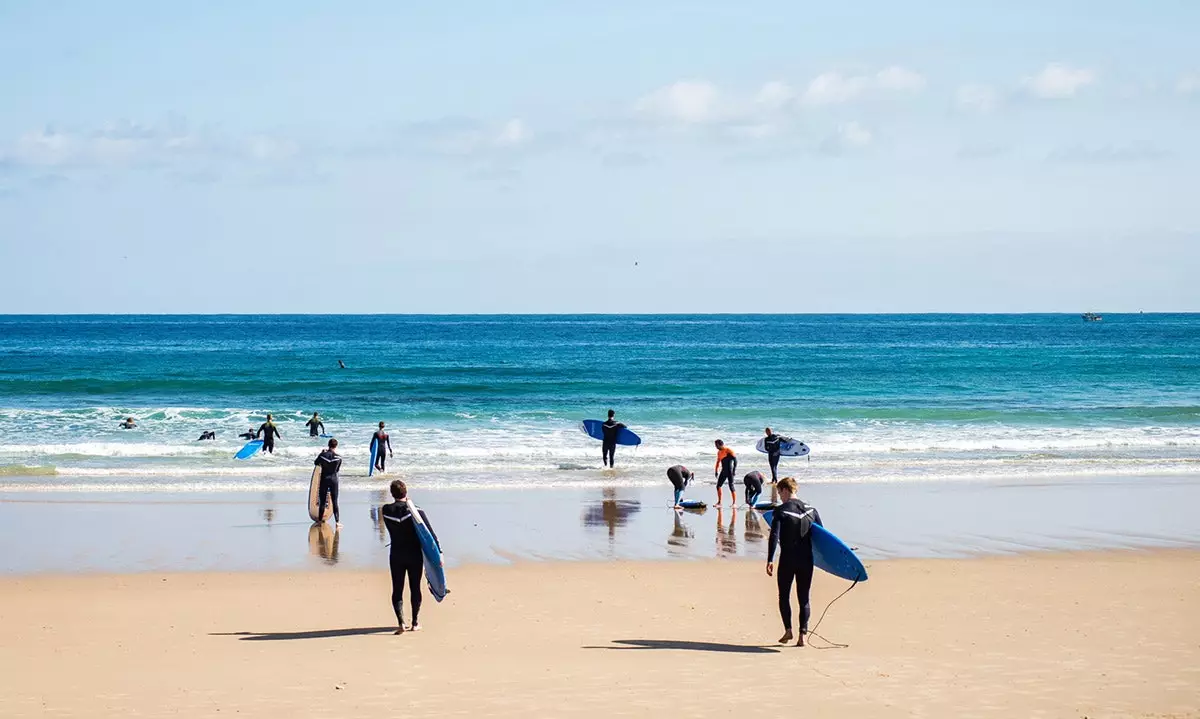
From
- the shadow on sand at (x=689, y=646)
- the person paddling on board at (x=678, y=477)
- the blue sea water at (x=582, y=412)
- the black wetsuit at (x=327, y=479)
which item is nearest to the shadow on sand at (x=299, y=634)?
the shadow on sand at (x=689, y=646)

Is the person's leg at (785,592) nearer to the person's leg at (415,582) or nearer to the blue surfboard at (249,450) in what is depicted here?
the person's leg at (415,582)

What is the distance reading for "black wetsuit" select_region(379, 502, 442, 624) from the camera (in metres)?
10.3

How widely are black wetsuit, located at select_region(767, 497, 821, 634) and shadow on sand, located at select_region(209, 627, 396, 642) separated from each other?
3.66m

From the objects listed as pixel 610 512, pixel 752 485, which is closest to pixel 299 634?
pixel 610 512

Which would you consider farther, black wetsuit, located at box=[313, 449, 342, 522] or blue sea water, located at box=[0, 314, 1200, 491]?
blue sea water, located at box=[0, 314, 1200, 491]

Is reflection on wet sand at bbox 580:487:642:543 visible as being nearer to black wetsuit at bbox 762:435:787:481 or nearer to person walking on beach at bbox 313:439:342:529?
black wetsuit at bbox 762:435:787:481

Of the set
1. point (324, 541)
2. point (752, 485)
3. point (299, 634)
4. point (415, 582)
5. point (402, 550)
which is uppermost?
point (402, 550)

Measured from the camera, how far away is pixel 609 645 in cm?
1023

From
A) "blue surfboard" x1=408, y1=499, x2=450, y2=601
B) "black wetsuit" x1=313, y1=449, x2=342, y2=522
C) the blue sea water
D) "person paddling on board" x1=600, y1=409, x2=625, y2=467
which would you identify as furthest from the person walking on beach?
"person paddling on board" x1=600, y1=409, x2=625, y2=467

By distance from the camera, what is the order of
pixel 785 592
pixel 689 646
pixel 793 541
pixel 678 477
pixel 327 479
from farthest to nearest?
1. pixel 678 477
2. pixel 327 479
3. pixel 689 646
4. pixel 785 592
5. pixel 793 541

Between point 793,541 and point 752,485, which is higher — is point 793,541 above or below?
above

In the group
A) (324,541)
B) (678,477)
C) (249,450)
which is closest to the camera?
(324,541)

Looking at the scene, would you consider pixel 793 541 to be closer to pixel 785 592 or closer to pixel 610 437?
pixel 785 592

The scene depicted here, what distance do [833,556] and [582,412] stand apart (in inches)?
1096
